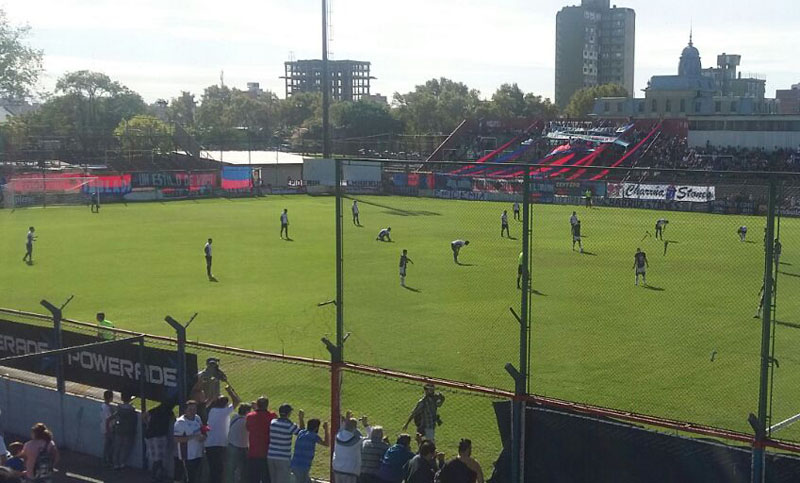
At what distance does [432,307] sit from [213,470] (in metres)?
13.0

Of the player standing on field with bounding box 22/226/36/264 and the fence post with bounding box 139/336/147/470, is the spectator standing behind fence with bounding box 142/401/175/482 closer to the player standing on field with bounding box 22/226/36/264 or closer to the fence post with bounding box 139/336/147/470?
the fence post with bounding box 139/336/147/470

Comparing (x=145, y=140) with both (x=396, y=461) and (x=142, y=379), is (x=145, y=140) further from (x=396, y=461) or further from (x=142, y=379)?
(x=396, y=461)

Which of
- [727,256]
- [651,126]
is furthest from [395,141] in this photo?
[727,256]

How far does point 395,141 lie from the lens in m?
106

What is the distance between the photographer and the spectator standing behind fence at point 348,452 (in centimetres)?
994

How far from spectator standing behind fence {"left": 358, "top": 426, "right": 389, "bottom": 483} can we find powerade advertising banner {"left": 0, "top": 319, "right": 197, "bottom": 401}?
3.25m

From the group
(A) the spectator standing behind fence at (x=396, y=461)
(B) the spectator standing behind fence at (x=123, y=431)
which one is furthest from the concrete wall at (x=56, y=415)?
(A) the spectator standing behind fence at (x=396, y=461)

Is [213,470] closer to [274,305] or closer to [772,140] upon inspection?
[274,305]

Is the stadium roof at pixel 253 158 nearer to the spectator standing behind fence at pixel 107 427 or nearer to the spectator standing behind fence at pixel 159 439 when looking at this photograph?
the spectator standing behind fence at pixel 107 427

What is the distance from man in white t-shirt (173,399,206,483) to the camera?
10953 millimetres

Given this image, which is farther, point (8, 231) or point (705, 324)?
point (8, 231)

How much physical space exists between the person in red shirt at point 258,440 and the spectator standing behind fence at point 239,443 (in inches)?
7.5

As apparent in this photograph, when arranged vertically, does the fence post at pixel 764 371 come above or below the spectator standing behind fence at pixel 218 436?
above

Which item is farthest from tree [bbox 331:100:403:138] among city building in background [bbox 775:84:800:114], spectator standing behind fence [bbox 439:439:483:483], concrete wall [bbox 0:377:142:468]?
spectator standing behind fence [bbox 439:439:483:483]
